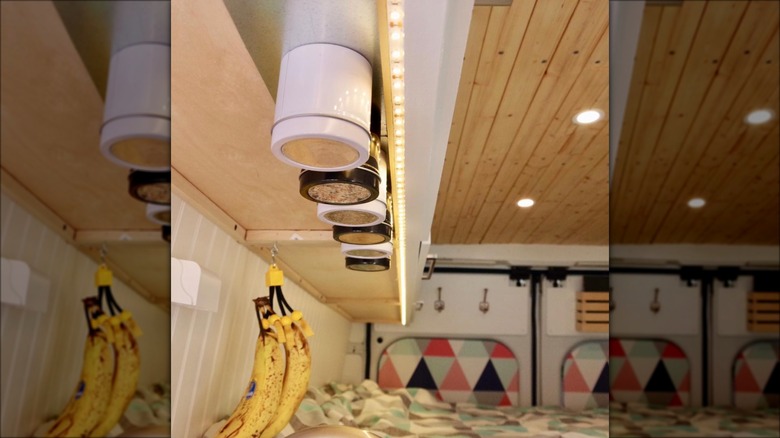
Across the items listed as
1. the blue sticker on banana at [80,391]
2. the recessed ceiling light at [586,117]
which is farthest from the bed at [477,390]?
the recessed ceiling light at [586,117]

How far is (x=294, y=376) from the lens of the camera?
21.1 inches

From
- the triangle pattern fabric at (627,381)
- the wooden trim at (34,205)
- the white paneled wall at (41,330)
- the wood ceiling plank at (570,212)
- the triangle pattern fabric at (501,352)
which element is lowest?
the triangle pattern fabric at (501,352)

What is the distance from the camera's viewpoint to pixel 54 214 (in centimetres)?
17

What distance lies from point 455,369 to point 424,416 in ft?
0.41

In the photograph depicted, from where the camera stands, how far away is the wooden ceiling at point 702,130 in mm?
290

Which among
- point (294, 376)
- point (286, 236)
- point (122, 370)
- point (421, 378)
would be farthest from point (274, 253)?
point (421, 378)

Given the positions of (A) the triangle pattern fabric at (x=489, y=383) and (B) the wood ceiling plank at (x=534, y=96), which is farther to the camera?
(B) the wood ceiling plank at (x=534, y=96)

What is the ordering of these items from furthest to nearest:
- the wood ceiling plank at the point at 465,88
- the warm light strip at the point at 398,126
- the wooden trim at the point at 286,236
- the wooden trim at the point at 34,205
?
the wood ceiling plank at the point at 465,88
the wooden trim at the point at 286,236
the warm light strip at the point at 398,126
the wooden trim at the point at 34,205

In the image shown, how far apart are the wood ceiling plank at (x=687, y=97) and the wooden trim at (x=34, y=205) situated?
0.31 m

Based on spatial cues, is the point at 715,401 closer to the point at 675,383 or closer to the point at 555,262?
the point at 675,383

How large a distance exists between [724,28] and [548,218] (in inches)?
22.9

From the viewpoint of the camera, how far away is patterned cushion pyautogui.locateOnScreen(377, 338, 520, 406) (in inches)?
30.5

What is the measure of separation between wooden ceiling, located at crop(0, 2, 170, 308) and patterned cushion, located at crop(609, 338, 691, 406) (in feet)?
1.03

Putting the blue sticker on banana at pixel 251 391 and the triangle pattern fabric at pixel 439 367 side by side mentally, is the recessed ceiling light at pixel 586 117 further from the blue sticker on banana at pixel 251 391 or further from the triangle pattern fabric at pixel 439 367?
the blue sticker on banana at pixel 251 391
